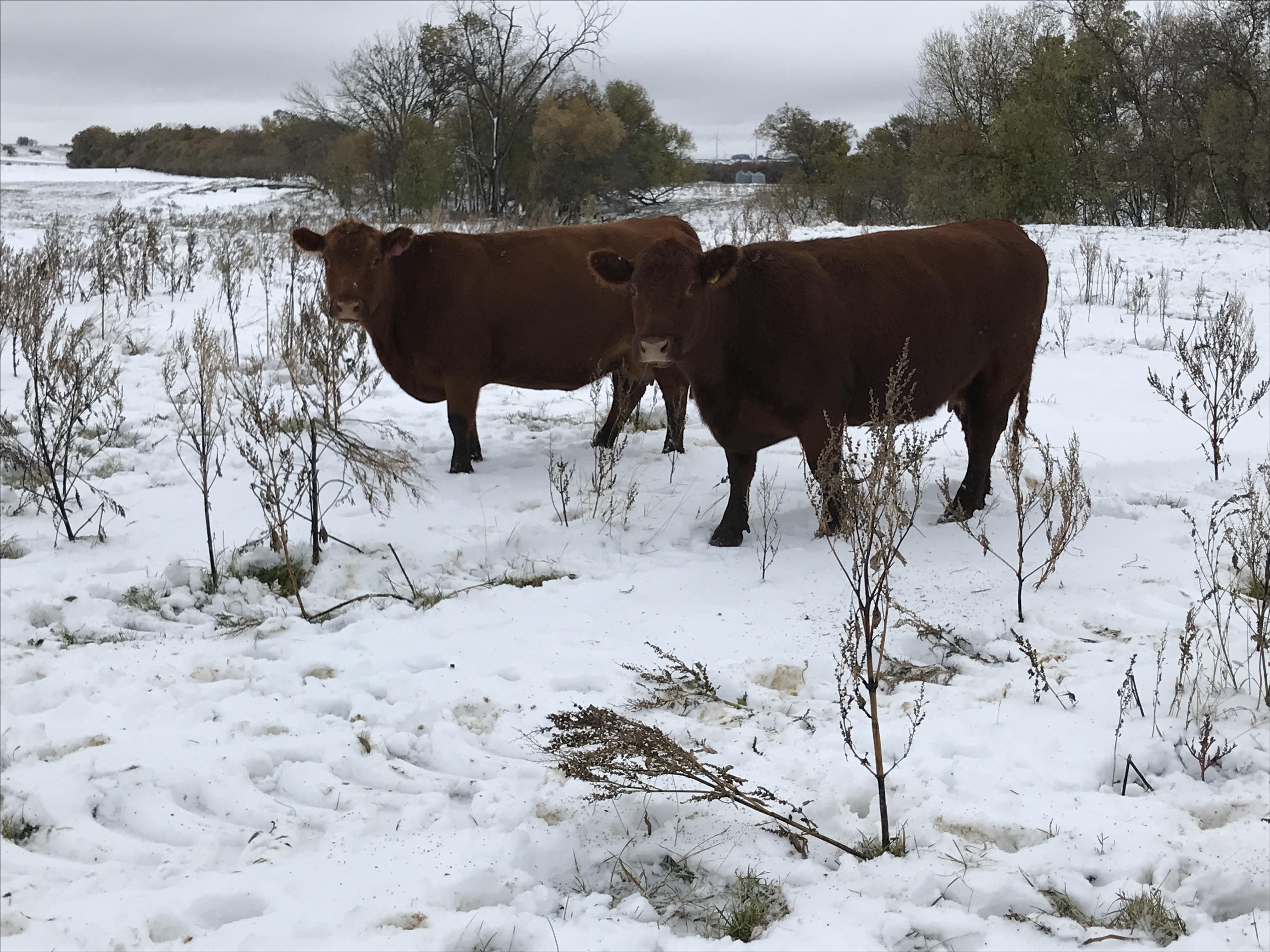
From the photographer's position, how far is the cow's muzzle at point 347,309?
20.4ft

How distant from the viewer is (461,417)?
6.51 m

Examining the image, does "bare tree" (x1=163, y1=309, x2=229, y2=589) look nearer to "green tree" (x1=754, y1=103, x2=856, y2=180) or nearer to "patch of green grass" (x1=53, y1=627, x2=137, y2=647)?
"patch of green grass" (x1=53, y1=627, x2=137, y2=647)

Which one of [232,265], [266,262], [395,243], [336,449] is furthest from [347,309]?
[266,262]

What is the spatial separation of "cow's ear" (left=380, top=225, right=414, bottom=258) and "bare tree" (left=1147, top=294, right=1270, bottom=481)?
16.0ft

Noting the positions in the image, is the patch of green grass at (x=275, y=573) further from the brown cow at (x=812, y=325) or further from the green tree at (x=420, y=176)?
the green tree at (x=420, y=176)

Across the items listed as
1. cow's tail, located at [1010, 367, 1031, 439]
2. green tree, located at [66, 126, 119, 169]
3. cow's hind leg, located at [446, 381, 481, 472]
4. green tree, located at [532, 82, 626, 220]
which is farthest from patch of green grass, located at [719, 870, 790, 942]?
green tree, located at [66, 126, 119, 169]

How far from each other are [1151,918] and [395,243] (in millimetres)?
5610

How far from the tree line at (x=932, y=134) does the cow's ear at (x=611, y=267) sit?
18.1m

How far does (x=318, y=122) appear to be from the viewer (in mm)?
41125

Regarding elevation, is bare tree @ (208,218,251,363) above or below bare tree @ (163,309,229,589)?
above

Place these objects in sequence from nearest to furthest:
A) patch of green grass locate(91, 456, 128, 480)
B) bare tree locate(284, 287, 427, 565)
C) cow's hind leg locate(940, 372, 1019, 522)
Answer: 1. bare tree locate(284, 287, 427, 565)
2. cow's hind leg locate(940, 372, 1019, 522)
3. patch of green grass locate(91, 456, 128, 480)

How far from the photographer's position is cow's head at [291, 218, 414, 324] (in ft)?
20.5

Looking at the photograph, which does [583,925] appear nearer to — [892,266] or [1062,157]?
[892,266]

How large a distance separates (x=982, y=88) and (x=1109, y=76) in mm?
4076
